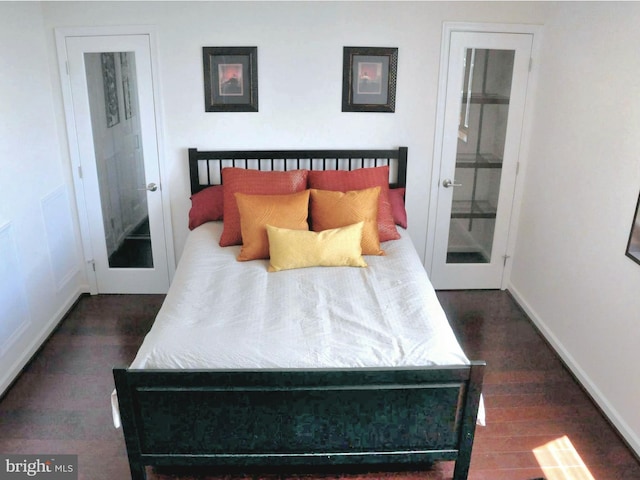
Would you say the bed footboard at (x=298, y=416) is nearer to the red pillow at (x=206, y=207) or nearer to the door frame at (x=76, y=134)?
the red pillow at (x=206, y=207)

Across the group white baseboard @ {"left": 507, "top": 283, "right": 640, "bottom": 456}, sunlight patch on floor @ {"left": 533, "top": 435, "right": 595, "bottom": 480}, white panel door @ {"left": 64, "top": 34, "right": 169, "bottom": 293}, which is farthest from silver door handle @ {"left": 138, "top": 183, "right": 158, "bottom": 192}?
sunlight patch on floor @ {"left": 533, "top": 435, "right": 595, "bottom": 480}

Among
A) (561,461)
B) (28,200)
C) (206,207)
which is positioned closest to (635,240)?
(561,461)

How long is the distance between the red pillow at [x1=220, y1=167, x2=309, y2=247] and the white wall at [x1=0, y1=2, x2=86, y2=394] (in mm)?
1177

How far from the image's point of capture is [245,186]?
362 cm

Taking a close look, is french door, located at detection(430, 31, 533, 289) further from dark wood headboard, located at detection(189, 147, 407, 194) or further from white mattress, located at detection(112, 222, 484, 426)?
white mattress, located at detection(112, 222, 484, 426)

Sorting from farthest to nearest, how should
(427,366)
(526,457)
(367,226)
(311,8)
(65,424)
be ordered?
1. (311,8)
2. (367,226)
3. (65,424)
4. (526,457)
5. (427,366)

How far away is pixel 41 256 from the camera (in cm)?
359

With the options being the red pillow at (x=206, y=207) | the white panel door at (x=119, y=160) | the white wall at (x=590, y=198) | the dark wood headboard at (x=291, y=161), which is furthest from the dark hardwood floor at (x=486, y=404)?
the dark wood headboard at (x=291, y=161)

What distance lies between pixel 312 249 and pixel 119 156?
1.72 meters

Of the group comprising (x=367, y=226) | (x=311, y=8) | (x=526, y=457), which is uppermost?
(x=311, y=8)

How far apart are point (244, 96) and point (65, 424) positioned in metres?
2.32

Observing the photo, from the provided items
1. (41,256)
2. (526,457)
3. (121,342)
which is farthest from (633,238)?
(41,256)

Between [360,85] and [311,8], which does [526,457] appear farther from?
[311,8]

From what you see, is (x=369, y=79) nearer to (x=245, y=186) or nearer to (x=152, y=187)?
(x=245, y=186)
